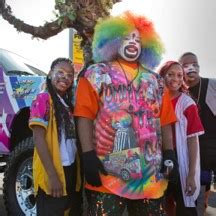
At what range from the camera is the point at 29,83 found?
533cm

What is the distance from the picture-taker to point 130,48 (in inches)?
121

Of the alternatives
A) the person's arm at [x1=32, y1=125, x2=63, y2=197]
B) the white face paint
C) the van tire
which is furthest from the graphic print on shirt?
the van tire

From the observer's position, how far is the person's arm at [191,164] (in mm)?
3453

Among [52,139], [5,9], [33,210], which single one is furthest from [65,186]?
[5,9]

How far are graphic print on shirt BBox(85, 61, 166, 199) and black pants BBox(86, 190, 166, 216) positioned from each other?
0.06 metres

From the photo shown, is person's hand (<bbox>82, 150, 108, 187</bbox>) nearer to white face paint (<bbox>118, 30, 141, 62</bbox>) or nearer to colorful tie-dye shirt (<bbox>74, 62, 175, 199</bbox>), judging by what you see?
colorful tie-dye shirt (<bbox>74, 62, 175, 199</bbox>)

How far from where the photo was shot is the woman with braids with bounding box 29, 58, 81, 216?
10.8 ft

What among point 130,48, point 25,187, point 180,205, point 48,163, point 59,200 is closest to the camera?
point 130,48

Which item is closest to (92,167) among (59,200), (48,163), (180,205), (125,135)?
(125,135)

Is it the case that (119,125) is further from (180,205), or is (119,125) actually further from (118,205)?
(180,205)

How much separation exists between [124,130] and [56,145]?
0.59 m

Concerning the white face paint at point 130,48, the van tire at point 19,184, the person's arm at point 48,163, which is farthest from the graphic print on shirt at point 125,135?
the van tire at point 19,184

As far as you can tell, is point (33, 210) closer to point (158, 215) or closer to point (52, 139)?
point (52, 139)

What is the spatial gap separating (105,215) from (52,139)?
0.68 meters
